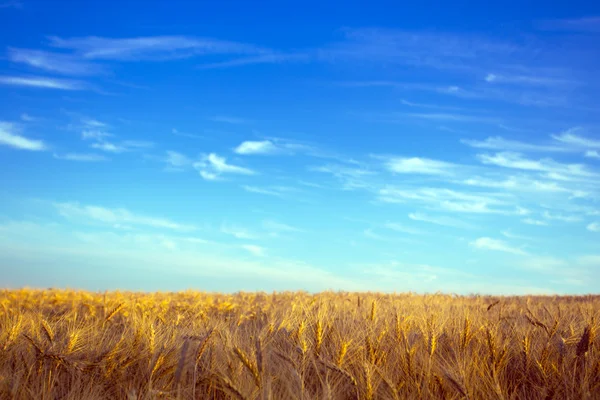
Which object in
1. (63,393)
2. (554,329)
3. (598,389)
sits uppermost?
(554,329)

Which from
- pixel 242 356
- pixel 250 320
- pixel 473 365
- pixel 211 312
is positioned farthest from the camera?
pixel 211 312

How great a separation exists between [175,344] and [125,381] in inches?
20.8

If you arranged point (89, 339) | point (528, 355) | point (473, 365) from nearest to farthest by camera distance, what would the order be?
1. point (473, 365)
2. point (528, 355)
3. point (89, 339)

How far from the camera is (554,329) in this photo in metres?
5.59

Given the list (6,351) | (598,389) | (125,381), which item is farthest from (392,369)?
(6,351)

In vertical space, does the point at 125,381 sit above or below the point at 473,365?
below

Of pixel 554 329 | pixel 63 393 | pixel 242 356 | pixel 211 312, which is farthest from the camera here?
pixel 211 312

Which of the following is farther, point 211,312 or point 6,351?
point 211,312

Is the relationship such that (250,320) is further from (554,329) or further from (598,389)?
(598,389)

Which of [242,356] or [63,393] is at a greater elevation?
[242,356]

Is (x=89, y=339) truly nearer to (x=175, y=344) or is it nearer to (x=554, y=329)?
(x=175, y=344)

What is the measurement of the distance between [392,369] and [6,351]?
3.64 m

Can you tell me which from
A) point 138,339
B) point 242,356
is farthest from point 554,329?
point 138,339

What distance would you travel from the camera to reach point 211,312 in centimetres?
888
